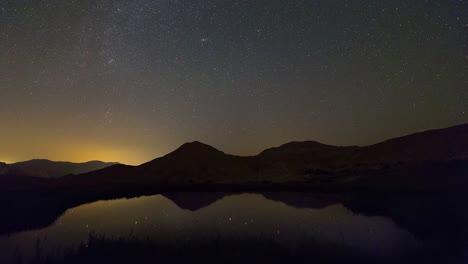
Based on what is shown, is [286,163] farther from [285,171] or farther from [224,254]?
[224,254]

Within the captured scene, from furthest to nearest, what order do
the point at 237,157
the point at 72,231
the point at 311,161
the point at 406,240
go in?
1. the point at 237,157
2. the point at 311,161
3. the point at 72,231
4. the point at 406,240

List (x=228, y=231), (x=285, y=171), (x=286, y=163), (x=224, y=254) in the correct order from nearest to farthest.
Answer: (x=224, y=254) → (x=228, y=231) → (x=285, y=171) → (x=286, y=163)

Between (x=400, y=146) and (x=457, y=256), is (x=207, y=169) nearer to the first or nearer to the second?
(x=400, y=146)

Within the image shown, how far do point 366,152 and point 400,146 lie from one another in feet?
42.4

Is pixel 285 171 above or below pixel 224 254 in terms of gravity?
above

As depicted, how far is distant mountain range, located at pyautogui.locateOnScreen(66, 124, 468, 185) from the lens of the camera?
113m

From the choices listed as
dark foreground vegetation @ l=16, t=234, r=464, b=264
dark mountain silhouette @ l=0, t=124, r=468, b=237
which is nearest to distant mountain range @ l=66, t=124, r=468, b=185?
dark mountain silhouette @ l=0, t=124, r=468, b=237

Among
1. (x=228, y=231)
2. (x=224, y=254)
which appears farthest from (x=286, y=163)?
(x=224, y=254)

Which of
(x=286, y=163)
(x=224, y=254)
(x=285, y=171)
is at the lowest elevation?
(x=224, y=254)

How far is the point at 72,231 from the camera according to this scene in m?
24.9

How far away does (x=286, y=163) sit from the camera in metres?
145

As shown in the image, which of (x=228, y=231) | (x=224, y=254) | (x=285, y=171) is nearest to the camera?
(x=224, y=254)

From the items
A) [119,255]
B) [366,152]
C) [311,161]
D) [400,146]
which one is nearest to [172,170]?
[311,161]

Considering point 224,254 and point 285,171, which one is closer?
point 224,254
